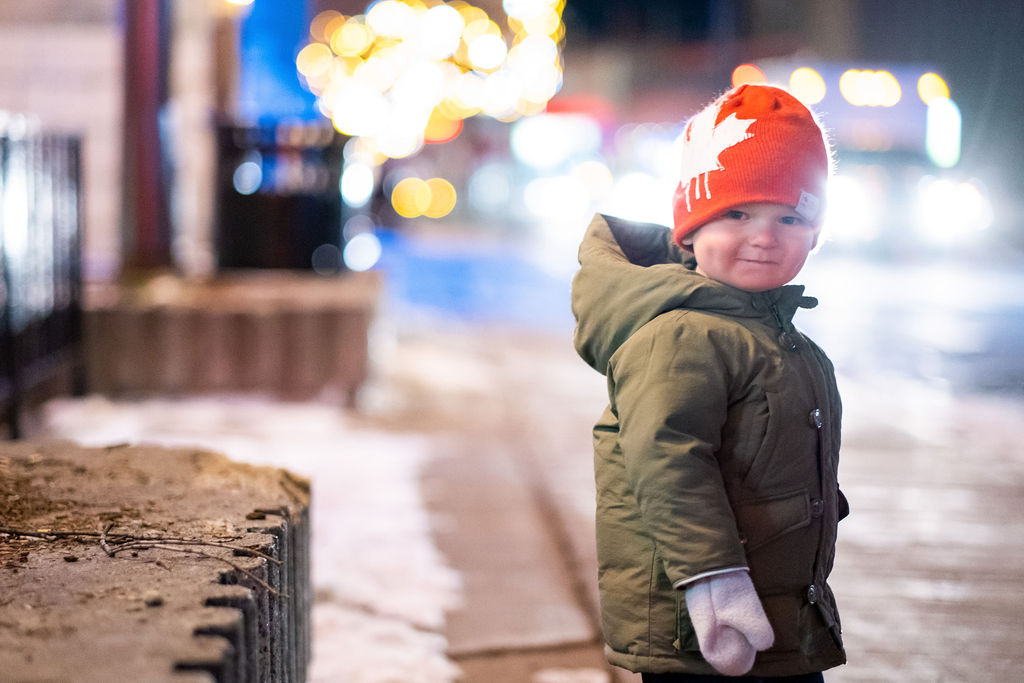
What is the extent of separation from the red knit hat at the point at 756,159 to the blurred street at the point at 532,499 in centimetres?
181

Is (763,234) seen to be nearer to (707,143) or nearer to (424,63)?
(707,143)

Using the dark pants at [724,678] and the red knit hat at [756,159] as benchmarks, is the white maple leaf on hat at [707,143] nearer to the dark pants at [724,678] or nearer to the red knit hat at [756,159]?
the red knit hat at [756,159]

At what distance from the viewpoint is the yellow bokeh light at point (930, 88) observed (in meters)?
19.3

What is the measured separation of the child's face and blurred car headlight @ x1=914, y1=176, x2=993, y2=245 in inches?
978

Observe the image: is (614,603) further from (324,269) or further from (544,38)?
(544,38)

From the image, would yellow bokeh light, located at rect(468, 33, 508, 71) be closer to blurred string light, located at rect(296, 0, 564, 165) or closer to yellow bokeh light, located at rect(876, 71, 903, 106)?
blurred string light, located at rect(296, 0, 564, 165)

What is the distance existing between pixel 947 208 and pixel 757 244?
2620 centimetres

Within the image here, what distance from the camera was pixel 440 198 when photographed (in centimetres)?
4859

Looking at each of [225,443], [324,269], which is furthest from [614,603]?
[324,269]

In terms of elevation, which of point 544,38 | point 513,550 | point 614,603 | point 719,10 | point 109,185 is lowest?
point 513,550

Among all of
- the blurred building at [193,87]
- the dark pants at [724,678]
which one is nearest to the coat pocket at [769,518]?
the dark pants at [724,678]

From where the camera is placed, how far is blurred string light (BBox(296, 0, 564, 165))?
23.3 meters

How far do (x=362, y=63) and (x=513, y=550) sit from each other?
2141 centimetres

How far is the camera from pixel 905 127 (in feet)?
75.6
